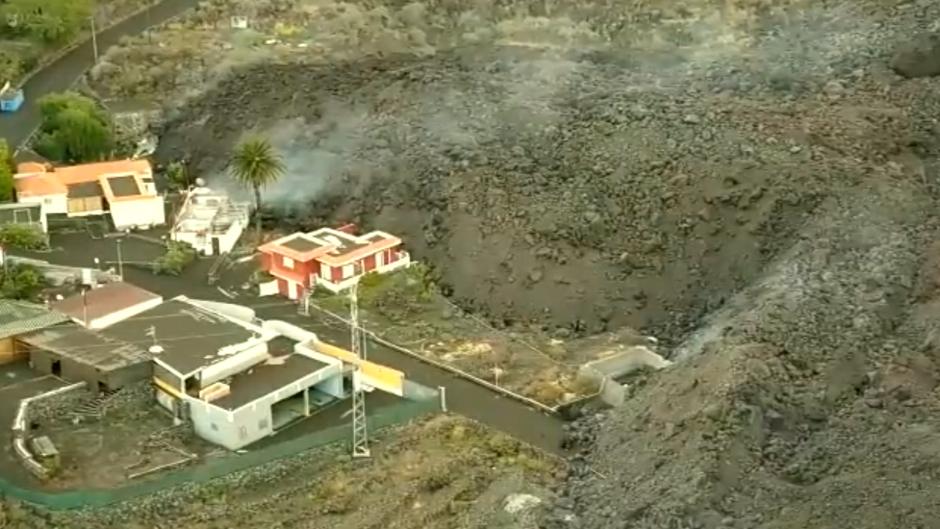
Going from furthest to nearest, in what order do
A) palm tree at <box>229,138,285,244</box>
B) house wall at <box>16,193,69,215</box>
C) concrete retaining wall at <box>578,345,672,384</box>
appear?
house wall at <box>16,193,69,215</box> < palm tree at <box>229,138,285,244</box> < concrete retaining wall at <box>578,345,672,384</box>

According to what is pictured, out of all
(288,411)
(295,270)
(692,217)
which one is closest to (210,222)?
(295,270)

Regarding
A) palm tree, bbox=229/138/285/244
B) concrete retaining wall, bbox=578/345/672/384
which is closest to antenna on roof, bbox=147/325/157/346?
palm tree, bbox=229/138/285/244

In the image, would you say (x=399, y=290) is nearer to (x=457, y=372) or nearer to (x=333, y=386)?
(x=457, y=372)

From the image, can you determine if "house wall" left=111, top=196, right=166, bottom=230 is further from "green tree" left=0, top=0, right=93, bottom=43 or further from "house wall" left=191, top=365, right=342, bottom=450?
"green tree" left=0, top=0, right=93, bottom=43

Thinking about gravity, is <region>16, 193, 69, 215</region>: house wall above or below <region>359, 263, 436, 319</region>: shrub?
above

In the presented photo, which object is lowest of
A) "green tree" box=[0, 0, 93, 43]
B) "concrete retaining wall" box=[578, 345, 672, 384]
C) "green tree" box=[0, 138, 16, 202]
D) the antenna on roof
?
"concrete retaining wall" box=[578, 345, 672, 384]

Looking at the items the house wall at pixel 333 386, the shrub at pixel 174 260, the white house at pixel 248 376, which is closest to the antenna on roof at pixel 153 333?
the white house at pixel 248 376
